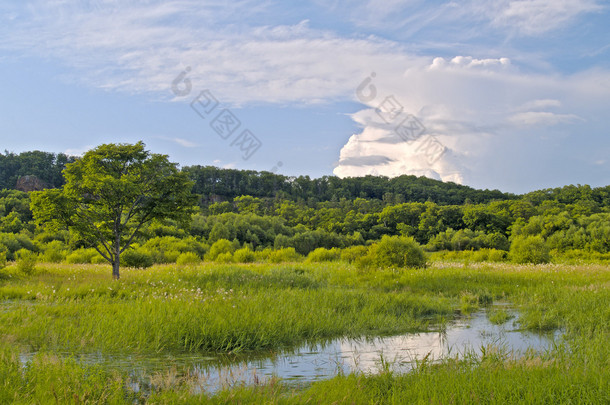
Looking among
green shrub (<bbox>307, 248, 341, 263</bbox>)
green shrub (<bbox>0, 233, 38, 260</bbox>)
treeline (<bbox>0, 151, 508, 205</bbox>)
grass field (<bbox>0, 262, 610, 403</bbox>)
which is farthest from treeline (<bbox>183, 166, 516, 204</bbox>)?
grass field (<bbox>0, 262, 610, 403</bbox>)

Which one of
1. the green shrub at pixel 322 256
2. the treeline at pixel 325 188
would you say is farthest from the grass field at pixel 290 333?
the treeline at pixel 325 188

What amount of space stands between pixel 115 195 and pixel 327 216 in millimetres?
71714

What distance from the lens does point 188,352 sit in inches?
316

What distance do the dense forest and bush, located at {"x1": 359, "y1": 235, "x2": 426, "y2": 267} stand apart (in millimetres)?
11961

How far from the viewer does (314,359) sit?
25.8 ft

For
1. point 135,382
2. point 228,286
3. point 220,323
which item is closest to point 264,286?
point 228,286

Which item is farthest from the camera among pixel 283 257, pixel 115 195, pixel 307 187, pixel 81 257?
pixel 307 187

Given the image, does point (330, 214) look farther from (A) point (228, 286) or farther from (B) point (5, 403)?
(B) point (5, 403)

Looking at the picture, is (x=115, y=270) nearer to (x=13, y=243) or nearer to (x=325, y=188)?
(x=13, y=243)

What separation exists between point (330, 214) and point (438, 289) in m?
72.6

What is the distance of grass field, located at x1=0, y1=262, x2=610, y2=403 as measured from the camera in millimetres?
5102

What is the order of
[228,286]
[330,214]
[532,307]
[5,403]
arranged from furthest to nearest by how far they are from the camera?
[330,214] < [228,286] < [532,307] < [5,403]

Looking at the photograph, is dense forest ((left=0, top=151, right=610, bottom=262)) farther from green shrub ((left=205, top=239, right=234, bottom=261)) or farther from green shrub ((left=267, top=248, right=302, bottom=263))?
green shrub ((left=267, top=248, right=302, bottom=263))

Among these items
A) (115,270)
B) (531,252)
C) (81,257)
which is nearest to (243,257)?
(81,257)
